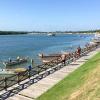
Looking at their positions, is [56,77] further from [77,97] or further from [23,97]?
[77,97]

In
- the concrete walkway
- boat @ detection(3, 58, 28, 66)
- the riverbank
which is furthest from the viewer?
boat @ detection(3, 58, 28, 66)

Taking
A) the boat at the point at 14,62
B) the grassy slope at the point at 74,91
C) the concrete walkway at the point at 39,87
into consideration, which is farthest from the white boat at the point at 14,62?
the grassy slope at the point at 74,91

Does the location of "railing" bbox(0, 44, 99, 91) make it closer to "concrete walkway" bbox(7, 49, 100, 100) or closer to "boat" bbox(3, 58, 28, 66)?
"concrete walkway" bbox(7, 49, 100, 100)

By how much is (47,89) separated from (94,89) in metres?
4.75

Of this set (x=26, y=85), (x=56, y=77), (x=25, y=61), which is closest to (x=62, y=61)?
(x=56, y=77)

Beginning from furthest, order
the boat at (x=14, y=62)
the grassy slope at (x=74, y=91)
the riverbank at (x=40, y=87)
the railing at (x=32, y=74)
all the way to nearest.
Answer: the boat at (x=14, y=62) → the railing at (x=32, y=74) → the riverbank at (x=40, y=87) → the grassy slope at (x=74, y=91)

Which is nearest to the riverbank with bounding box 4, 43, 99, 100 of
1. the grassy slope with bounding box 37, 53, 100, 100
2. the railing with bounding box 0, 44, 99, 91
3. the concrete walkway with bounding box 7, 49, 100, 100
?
the concrete walkway with bounding box 7, 49, 100, 100

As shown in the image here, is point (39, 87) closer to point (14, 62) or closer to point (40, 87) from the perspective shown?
point (40, 87)

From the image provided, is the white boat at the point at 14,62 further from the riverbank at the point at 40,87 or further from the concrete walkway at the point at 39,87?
the concrete walkway at the point at 39,87

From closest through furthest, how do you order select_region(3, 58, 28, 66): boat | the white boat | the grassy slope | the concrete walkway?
the grassy slope
the concrete walkway
the white boat
select_region(3, 58, 28, 66): boat

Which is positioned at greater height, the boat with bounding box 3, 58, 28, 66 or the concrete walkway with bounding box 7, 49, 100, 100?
the concrete walkway with bounding box 7, 49, 100, 100

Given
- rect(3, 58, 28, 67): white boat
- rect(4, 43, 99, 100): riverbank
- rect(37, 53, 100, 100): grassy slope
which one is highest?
rect(37, 53, 100, 100): grassy slope

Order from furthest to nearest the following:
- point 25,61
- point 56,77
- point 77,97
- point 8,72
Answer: point 25,61 < point 8,72 < point 56,77 < point 77,97

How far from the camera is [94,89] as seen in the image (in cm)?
1733
